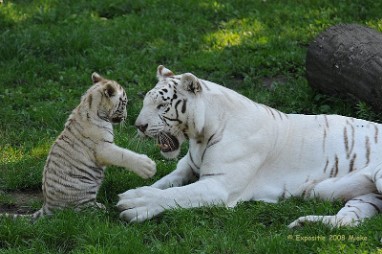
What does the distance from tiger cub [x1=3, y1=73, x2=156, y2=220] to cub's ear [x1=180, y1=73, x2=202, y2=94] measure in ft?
1.70

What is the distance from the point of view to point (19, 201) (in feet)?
19.0

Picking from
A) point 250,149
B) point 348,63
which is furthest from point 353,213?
point 348,63

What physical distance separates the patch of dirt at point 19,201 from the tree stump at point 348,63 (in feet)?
9.87

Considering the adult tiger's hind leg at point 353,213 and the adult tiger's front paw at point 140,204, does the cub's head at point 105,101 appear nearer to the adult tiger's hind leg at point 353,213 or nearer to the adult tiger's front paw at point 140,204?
the adult tiger's front paw at point 140,204

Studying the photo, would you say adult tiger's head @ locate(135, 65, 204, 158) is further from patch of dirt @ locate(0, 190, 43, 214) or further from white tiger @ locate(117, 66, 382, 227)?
patch of dirt @ locate(0, 190, 43, 214)

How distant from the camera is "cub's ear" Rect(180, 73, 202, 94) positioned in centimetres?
546

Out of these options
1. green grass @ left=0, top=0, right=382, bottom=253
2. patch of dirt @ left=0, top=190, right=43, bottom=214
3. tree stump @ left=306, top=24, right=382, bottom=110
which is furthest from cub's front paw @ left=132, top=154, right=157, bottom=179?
tree stump @ left=306, top=24, right=382, bottom=110

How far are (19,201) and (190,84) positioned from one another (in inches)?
61.5

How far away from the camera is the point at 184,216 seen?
16.6ft

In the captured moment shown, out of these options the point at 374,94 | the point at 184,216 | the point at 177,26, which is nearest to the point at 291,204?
the point at 184,216

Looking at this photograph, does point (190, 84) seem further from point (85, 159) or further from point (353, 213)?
point (353, 213)

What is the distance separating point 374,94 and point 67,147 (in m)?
2.96

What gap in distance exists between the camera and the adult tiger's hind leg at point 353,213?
4883mm

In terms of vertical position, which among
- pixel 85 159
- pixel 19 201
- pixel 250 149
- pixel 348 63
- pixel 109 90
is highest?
pixel 109 90
